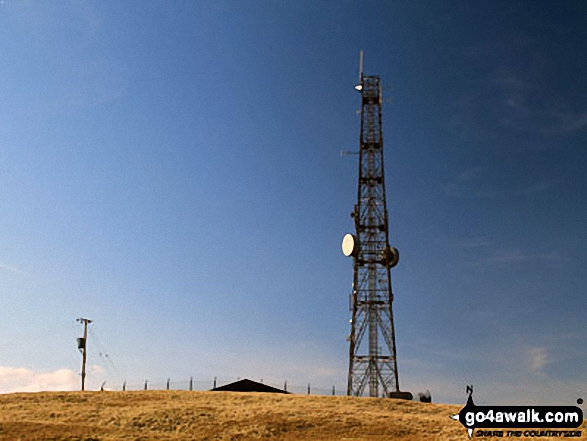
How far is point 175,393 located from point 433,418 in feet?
75.1

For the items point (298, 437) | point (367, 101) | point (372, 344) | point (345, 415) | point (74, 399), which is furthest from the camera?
point (367, 101)

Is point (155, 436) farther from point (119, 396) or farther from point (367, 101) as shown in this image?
point (367, 101)

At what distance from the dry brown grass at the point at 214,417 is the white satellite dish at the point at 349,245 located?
59.0ft

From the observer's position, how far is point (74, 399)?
2327 inches

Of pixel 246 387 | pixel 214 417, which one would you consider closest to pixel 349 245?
pixel 246 387

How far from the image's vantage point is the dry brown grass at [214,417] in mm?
46562

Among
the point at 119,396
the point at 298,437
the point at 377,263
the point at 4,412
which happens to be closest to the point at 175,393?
the point at 119,396

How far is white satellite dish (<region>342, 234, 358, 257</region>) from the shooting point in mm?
74000

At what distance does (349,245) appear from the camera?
7444 centimetres

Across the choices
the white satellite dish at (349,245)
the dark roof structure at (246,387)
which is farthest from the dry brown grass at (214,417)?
the white satellite dish at (349,245)

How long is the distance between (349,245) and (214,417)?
1125 inches

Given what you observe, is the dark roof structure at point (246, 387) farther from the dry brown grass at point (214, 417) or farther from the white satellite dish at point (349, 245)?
the white satellite dish at point (349, 245)

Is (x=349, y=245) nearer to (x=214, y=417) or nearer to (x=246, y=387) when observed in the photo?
(x=246, y=387)

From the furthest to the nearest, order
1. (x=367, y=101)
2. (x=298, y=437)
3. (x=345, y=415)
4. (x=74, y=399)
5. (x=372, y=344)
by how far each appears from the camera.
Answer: (x=367, y=101) < (x=372, y=344) < (x=74, y=399) < (x=345, y=415) < (x=298, y=437)
